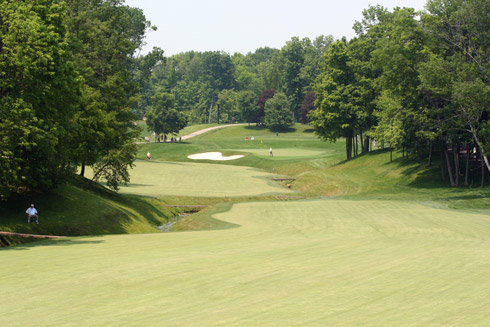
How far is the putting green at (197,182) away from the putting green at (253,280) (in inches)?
1207

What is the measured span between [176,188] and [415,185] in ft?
90.5

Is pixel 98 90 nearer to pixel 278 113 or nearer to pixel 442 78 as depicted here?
pixel 442 78

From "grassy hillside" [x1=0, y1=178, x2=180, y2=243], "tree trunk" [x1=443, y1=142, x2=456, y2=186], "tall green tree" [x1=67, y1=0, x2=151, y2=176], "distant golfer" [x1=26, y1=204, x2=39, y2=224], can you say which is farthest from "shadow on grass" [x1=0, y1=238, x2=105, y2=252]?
"tree trunk" [x1=443, y1=142, x2=456, y2=186]

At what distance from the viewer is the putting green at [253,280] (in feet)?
41.0

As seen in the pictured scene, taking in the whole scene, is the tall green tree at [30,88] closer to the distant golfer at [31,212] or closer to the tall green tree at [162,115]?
the distant golfer at [31,212]

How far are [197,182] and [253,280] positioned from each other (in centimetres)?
5369

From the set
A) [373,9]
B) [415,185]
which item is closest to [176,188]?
[415,185]

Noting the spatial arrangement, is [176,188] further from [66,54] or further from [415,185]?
[66,54]

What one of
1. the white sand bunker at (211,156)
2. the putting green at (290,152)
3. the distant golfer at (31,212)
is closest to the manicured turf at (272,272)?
the distant golfer at (31,212)

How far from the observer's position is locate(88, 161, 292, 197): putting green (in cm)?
6028

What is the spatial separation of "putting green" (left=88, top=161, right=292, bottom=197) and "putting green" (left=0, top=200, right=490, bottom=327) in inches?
1207

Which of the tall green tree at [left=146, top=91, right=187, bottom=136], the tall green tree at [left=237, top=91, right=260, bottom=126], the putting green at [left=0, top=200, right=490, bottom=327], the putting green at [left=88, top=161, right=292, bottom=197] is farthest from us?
the tall green tree at [left=237, top=91, right=260, bottom=126]

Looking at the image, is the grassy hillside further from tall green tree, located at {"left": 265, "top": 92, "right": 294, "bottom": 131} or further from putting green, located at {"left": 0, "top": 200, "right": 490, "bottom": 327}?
tall green tree, located at {"left": 265, "top": 92, "right": 294, "bottom": 131}

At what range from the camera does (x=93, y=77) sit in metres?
50.5
